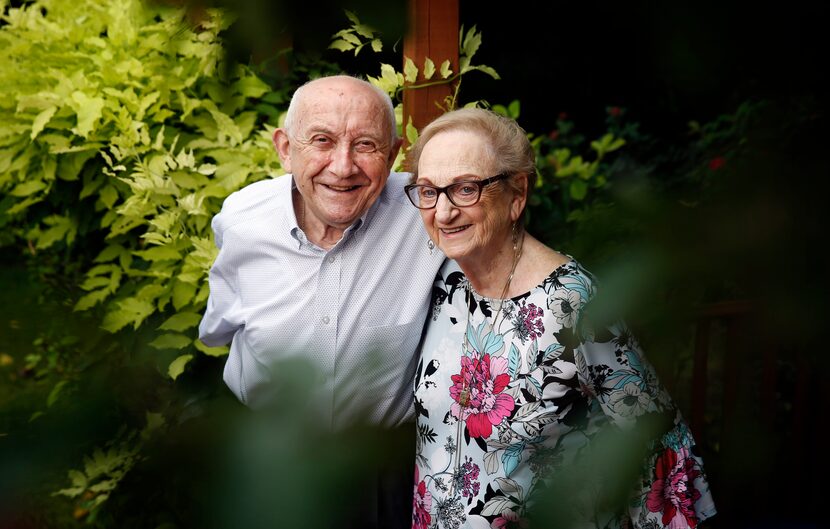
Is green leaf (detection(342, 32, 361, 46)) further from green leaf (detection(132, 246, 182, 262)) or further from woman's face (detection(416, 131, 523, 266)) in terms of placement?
green leaf (detection(132, 246, 182, 262))

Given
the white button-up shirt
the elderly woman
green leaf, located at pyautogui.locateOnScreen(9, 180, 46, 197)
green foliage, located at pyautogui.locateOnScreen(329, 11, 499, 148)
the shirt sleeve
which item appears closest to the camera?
the elderly woman

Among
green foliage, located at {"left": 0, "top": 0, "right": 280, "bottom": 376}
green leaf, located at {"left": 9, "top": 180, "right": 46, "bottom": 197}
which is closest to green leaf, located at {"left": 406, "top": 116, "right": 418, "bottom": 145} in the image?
green foliage, located at {"left": 0, "top": 0, "right": 280, "bottom": 376}

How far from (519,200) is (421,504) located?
809mm

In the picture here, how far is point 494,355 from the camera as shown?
188cm

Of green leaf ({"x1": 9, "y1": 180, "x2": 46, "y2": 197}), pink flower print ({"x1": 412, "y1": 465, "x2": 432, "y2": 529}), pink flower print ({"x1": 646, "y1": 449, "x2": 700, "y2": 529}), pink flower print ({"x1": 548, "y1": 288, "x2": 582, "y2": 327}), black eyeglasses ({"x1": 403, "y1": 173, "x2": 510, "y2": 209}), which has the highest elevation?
black eyeglasses ({"x1": 403, "y1": 173, "x2": 510, "y2": 209})

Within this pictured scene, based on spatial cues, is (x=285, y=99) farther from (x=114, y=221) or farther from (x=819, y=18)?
(x=819, y=18)

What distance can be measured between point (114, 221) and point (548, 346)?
6.91 ft

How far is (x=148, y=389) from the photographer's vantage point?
71 cm

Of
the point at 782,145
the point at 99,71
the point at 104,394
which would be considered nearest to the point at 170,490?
the point at 104,394

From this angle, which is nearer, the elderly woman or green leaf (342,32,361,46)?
green leaf (342,32,361,46)

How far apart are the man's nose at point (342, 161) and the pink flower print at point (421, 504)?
79cm

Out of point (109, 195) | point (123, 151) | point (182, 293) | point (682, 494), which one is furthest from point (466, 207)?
point (109, 195)

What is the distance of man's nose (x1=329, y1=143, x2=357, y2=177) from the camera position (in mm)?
2064

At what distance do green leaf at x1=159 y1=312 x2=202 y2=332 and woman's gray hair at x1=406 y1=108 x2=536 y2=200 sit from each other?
119 cm
